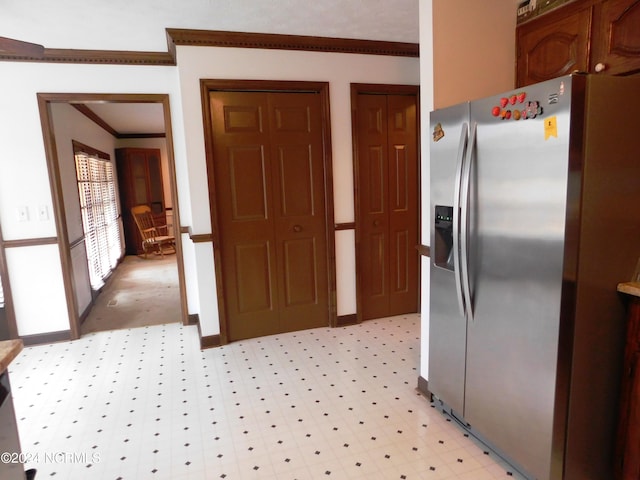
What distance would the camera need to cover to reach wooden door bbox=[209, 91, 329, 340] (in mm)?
3275

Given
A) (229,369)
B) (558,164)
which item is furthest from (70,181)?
(558,164)

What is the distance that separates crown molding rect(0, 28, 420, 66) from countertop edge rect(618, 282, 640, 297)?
2634mm

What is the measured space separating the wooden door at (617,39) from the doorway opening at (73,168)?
3.11 meters

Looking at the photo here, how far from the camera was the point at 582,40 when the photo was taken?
189 cm

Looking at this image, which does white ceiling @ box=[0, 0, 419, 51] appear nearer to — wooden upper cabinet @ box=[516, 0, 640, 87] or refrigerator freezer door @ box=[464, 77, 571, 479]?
wooden upper cabinet @ box=[516, 0, 640, 87]

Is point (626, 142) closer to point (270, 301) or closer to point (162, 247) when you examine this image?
point (270, 301)

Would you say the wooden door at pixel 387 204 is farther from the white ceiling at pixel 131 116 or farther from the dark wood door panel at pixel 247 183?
the white ceiling at pixel 131 116

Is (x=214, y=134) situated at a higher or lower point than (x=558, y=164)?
higher

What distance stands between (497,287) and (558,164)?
592 millimetres

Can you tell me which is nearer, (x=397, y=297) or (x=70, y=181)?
(x=397, y=297)

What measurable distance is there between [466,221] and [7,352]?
1.79 meters

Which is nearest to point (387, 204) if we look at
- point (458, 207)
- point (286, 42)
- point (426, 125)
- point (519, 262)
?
point (426, 125)

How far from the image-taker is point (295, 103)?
3.37 m

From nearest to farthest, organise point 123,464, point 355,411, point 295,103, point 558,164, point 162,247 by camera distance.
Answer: point 558,164 → point 123,464 → point 355,411 → point 295,103 → point 162,247
